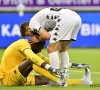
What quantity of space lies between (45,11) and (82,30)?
1200 cm

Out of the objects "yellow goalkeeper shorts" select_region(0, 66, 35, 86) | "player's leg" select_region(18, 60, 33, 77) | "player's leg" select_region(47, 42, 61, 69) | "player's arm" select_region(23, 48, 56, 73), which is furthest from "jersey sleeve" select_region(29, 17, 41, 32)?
"yellow goalkeeper shorts" select_region(0, 66, 35, 86)

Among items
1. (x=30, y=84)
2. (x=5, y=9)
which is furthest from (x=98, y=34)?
(x=30, y=84)

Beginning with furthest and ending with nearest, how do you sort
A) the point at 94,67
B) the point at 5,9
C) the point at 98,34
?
the point at 5,9
the point at 98,34
the point at 94,67

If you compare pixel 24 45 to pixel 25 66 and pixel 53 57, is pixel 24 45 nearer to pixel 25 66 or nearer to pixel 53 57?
pixel 25 66

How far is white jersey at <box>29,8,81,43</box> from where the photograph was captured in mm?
9109

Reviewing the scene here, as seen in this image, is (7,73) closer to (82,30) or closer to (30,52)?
(30,52)

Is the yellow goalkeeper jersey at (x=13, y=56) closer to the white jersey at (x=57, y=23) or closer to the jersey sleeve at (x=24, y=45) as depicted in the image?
the jersey sleeve at (x=24, y=45)

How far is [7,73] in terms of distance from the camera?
9.08 metres

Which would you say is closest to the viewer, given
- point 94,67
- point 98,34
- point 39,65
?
point 39,65

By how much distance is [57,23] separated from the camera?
30.1ft

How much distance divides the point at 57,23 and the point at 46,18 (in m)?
0.21

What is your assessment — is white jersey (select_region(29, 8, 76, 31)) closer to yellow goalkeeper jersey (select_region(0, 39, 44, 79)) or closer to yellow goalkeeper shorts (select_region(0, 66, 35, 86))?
yellow goalkeeper jersey (select_region(0, 39, 44, 79))

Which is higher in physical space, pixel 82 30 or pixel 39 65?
pixel 39 65

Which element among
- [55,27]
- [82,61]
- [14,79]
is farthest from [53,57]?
[82,61]
